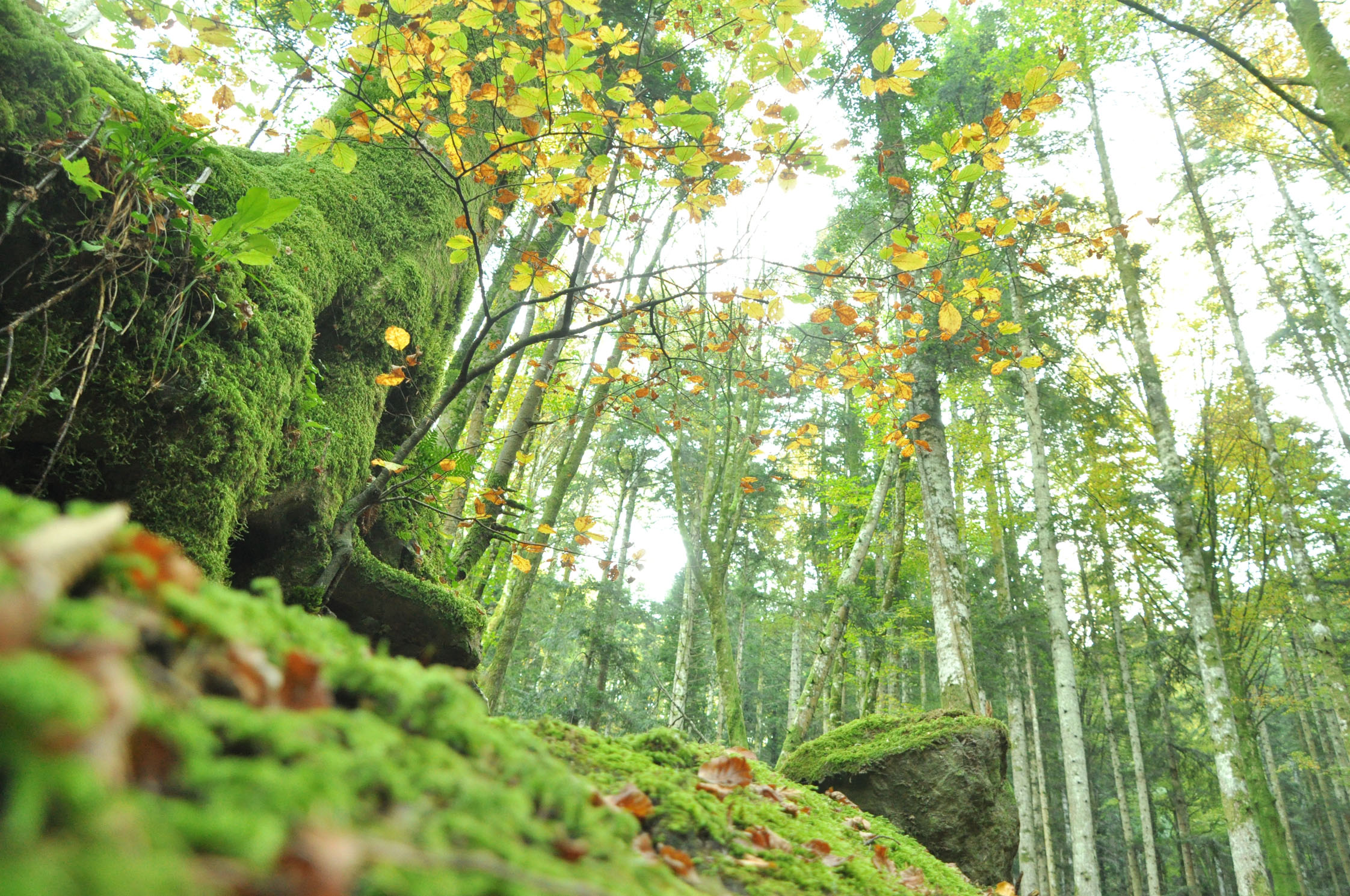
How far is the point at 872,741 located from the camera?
467cm

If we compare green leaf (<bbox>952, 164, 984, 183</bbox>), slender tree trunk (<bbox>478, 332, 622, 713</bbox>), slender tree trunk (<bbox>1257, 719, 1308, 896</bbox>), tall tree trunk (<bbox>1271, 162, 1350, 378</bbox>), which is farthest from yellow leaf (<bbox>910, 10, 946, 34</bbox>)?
slender tree trunk (<bbox>1257, 719, 1308, 896</bbox>)

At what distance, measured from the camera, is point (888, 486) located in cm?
895

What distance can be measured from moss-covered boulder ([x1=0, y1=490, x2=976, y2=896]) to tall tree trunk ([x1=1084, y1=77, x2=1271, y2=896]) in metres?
7.90

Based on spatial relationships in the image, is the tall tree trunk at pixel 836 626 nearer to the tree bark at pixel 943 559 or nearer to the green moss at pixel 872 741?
the tree bark at pixel 943 559

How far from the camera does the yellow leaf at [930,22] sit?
9.90ft

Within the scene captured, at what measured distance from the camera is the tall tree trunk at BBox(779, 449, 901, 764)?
734cm

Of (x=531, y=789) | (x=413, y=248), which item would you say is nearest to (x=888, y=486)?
(x=413, y=248)

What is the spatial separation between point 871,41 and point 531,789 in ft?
35.5

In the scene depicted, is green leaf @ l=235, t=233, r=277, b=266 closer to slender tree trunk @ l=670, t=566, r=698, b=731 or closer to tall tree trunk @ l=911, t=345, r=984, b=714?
tall tree trunk @ l=911, t=345, r=984, b=714

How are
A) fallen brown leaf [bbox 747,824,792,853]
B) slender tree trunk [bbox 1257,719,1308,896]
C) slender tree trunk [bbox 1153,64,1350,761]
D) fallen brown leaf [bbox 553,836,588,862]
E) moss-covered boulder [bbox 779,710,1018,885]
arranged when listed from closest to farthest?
fallen brown leaf [bbox 553,836,588,862], fallen brown leaf [bbox 747,824,792,853], moss-covered boulder [bbox 779,710,1018,885], slender tree trunk [bbox 1153,64,1350,761], slender tree trunk [bbox 1257,719,1308,896]

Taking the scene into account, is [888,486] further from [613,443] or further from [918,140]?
[613,443]

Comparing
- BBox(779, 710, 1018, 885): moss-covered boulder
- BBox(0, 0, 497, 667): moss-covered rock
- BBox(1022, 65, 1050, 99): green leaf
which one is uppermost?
BBox(1022, 65, 1050, 99): green leaf

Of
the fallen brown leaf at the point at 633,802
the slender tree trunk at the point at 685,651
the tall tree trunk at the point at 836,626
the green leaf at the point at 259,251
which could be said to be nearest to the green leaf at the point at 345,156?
the green leaf at the point at 259,251

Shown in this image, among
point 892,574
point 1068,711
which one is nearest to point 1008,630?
point 1068,711
